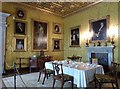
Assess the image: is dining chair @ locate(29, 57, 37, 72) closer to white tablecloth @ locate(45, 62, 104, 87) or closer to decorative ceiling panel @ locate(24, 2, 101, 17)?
decorative ceiling panel @ locate(24, 2, 101, 17)

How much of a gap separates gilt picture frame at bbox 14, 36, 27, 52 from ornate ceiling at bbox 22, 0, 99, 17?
211 centimetres

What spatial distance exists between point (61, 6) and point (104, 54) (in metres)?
3.85

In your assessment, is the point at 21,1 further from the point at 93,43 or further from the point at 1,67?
the point at 93,43

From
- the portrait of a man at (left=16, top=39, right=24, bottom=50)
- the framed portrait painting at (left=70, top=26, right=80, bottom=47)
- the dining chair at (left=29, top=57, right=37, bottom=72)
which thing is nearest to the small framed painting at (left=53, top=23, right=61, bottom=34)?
the framed portrait painting at (left=70, top=26, right=80, bottom=47)

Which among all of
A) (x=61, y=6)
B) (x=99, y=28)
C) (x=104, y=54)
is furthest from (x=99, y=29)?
(x=61, y=6)

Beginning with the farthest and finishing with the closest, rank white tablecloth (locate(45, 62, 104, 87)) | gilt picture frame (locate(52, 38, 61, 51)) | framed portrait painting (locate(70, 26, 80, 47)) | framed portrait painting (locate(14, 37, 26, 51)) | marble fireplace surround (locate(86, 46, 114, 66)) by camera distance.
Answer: gilt picture frame (locate(52, 38, 61, 51)), framed portrait painting (locate(70, 26, 80, 47)), framed portrait painting (locate(14, 37, 26, 51)), marble fireplace surround (locate(86, 46, 114, 66)), white tablecloth (locate(45, 62, 104, 87))

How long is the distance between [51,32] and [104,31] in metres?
3.77

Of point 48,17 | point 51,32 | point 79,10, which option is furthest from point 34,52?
point 79,10

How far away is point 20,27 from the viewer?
7.47 metres

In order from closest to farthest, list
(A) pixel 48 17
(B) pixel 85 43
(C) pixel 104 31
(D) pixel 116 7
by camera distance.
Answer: (D) pixel 116 7
(C) pixel 104 31
(B) pixel 85 43
(A) pixel 48 17

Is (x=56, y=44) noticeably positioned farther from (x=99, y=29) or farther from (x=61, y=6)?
(x=99, y=29)

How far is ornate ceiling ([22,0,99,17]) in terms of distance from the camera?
7.31 meters

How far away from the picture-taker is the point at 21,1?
7141 millimetres

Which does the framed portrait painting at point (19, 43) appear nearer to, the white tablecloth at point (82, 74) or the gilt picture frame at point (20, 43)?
the gilt picture frame at point (20, 43)
